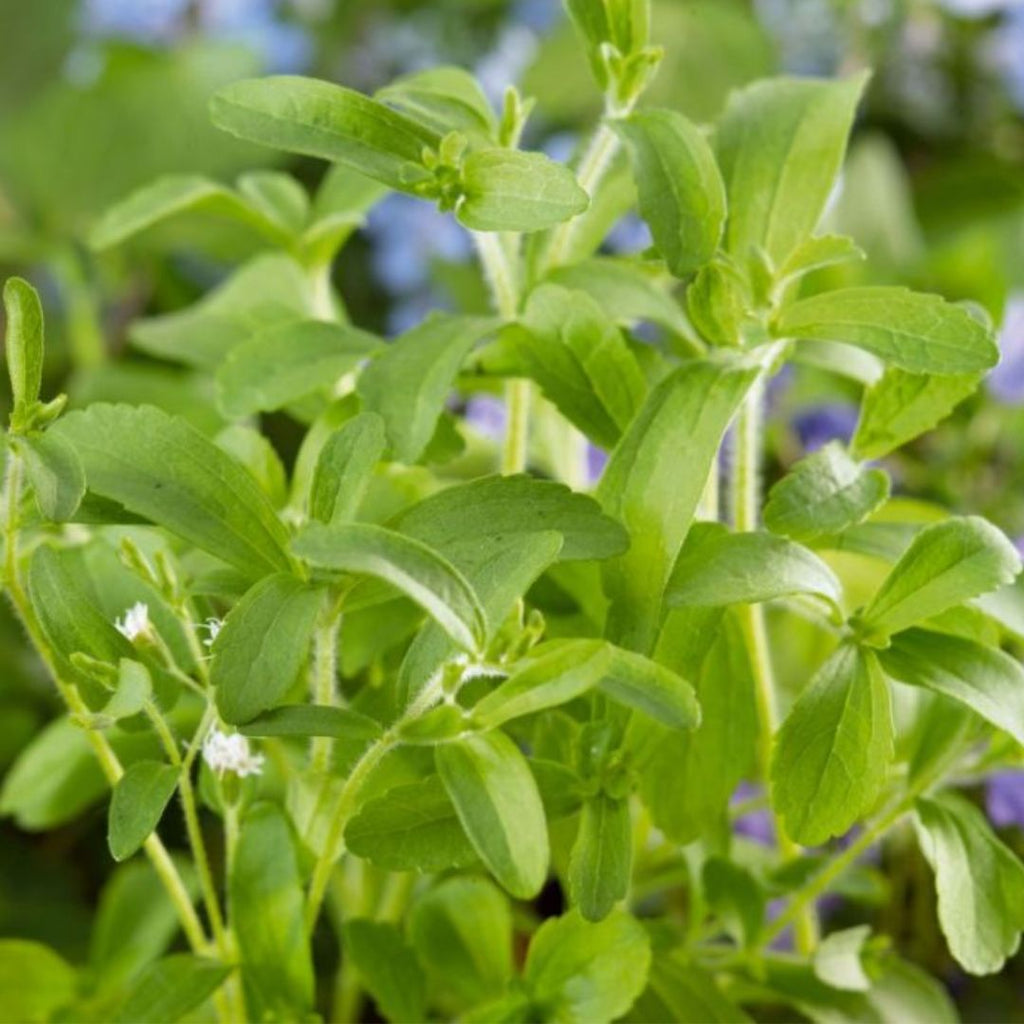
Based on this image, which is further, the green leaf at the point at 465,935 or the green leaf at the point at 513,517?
the green leaf at the point at 465,935

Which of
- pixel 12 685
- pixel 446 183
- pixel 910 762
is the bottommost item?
pixel 12 685

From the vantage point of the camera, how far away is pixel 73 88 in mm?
1044

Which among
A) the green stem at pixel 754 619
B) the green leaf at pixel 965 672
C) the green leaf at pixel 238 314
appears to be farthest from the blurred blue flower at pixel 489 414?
the green leaf at pixel 965 672

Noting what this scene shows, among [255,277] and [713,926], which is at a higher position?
[255,277]

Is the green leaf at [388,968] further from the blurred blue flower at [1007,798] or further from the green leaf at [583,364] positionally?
the blurred blue flower at [1007,798]

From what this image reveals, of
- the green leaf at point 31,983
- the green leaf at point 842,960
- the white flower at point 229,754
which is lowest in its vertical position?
the green leaf at point 31,983

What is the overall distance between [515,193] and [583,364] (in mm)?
65

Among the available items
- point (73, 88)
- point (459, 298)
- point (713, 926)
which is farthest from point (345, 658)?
point (73, 88)

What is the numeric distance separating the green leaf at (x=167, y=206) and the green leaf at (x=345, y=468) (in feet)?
0.52

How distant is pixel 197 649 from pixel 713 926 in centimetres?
21

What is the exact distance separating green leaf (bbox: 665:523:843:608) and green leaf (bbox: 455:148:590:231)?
0.26 feet

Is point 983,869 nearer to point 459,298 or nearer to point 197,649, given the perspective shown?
point 197,649

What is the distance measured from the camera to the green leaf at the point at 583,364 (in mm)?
404

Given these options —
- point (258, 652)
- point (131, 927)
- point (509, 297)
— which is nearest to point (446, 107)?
point (509, 297)
